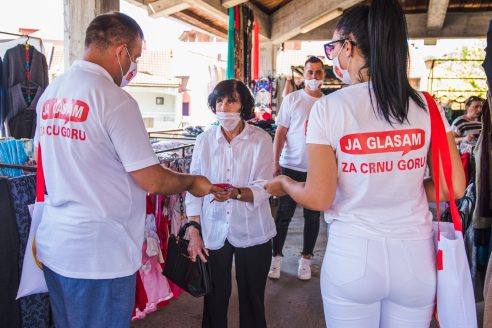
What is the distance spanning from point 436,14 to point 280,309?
6333mm

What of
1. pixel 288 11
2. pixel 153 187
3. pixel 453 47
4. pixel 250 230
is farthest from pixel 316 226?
pixel 453 47

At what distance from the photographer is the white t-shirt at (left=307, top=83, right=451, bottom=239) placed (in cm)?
138

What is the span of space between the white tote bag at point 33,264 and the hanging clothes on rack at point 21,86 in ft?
8.87

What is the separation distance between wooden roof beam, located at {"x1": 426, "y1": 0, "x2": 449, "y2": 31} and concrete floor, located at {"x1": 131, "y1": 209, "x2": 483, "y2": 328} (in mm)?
5217

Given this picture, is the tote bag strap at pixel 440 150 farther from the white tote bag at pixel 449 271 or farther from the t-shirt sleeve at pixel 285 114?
the t-shirt sleeve at pixel 285 114

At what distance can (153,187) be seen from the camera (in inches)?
62.9

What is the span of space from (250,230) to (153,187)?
850 mm

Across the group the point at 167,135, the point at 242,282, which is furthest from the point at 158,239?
the point at 167,135

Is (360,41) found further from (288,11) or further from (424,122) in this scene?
(288,11)

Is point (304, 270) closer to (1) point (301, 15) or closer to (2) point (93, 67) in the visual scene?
(2) point (93, 67)

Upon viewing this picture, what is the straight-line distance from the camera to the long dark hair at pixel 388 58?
1.37 m

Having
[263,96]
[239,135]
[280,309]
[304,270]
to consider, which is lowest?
[280,309]

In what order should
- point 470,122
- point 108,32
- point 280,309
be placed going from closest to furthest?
1. point 108,32
2. point 280,309
3. point 470,122

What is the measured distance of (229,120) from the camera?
240cm
